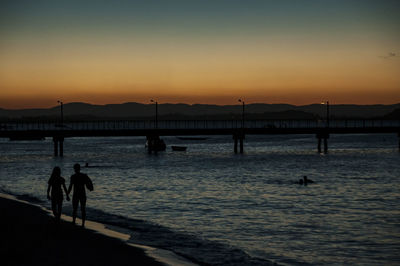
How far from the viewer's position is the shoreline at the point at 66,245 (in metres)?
15.7

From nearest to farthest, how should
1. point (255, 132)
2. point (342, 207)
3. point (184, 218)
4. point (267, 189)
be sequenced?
point (184, 218)
point (342, 207)
point (267, 189)
point (255, 132)

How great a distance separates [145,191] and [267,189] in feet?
35.8

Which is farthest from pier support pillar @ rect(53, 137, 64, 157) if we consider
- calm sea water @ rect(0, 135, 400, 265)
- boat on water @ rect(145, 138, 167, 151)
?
calm sea water @ rect(0, 135, 400, 265)

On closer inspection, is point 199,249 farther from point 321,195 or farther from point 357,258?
point 321,195

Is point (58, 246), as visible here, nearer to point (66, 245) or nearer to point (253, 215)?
point (66, 245)

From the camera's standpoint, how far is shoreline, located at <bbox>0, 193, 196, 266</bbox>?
15725mm

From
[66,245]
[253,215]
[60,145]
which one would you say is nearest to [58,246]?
[66,245]

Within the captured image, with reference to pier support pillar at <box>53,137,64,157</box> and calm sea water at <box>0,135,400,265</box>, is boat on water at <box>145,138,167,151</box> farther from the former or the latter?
calm sea water at <box>0,135,400,265</box>

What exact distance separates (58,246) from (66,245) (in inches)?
10.9

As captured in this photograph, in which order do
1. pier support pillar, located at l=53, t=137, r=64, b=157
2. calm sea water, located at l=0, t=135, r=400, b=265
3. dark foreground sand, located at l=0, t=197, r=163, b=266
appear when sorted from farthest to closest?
pier support pillar, located at l=53, t=137, r=64, b=157 < calm sea water, located at l=0, t=135, r=400, b=265 < dark foreground sand, located at l=0, t=197, r=163, b=266

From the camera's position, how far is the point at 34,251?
637 inches

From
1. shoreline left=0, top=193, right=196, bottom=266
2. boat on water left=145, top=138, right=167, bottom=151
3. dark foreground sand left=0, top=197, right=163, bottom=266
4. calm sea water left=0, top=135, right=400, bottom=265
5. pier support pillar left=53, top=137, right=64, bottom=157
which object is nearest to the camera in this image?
dark foreground sand left=0, top=197, right=163, bottom=266

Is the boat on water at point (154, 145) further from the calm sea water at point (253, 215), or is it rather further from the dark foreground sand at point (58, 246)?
the dark foreground sand at point (58, 246)

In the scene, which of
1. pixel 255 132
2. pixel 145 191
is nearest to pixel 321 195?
pixel 145 191
